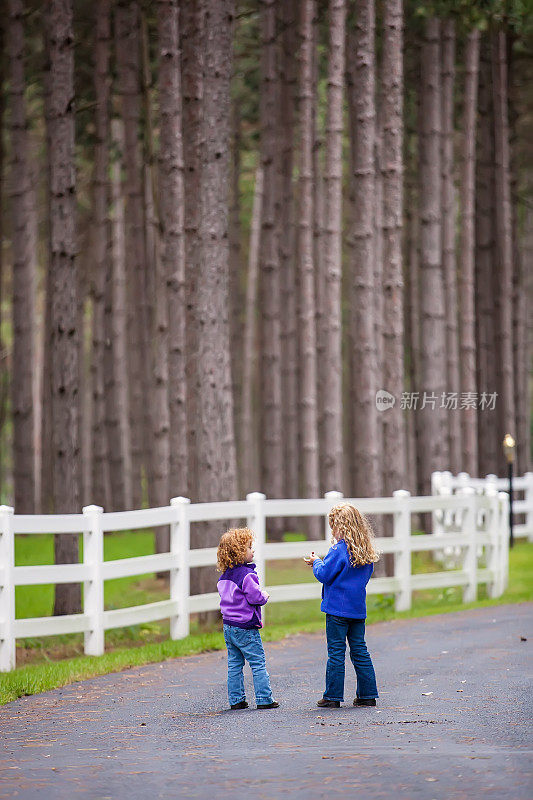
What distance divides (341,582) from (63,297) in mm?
6241

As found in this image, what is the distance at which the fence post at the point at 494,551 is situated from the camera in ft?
54.2

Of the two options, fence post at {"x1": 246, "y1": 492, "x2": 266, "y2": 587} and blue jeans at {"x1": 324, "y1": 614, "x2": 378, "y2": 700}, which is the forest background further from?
blue jeans at {"x1": 324, "y1": 614, "x2": 378, "y2": 700}

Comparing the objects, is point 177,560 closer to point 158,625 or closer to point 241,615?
point 158,625

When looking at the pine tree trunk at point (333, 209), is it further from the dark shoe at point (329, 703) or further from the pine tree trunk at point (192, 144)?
the dark shoe at point (329, 703)

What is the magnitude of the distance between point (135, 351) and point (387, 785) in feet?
90.6

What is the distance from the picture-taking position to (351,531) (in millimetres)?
8562

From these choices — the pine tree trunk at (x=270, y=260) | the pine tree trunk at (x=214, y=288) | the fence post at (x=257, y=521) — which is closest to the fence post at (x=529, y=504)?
the pine tree trunk at (x=270, y=260)

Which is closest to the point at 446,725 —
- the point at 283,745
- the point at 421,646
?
the point at 283,745

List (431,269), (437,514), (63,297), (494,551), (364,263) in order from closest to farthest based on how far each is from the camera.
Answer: (63,297), (494,551), (364,263), (437,514), (431,269)

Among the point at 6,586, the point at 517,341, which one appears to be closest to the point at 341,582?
the point at 6,586

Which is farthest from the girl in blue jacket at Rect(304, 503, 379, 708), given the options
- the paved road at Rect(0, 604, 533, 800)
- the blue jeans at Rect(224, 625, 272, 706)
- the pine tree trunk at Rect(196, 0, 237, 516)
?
the pine tree trunk at Rect(196, 0, 237, 516)

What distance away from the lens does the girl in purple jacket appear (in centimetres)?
861

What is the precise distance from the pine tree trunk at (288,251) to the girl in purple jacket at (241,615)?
15.9 metres

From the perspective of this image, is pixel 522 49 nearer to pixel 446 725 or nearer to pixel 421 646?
pixel 421 646
